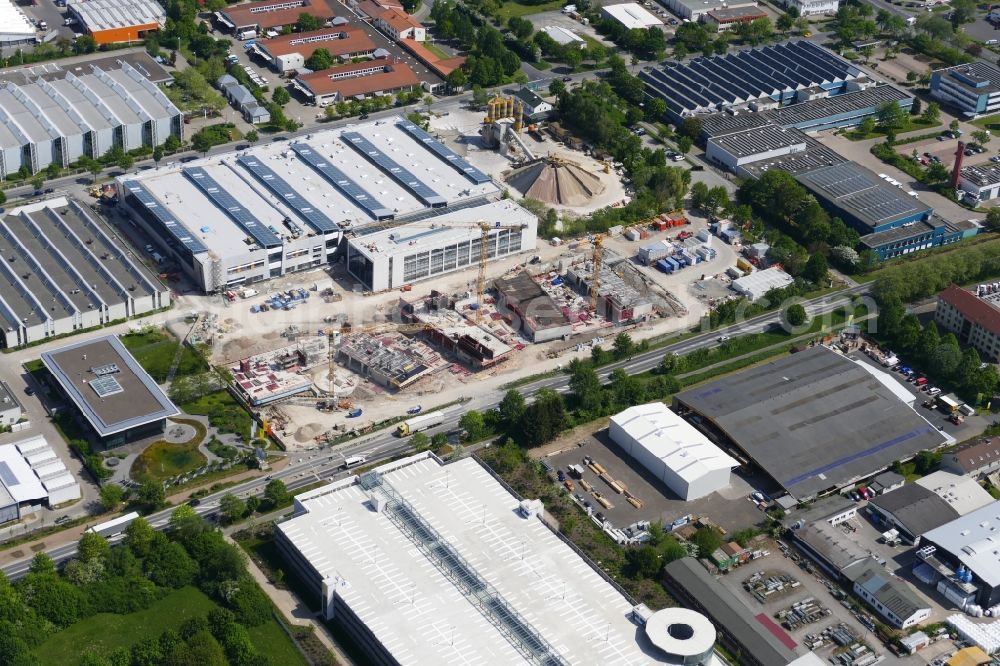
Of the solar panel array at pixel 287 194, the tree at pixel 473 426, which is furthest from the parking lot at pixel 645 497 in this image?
the solar panel array at pixel 287 194

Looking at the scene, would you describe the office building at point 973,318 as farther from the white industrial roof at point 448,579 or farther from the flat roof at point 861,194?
the white industrial roof at point 448,579

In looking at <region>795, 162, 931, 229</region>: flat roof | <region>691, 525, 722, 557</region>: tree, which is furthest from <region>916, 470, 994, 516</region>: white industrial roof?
<region>795, 162, 931, 229</region>: flat roof

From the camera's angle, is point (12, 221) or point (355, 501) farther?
point (12, 221)

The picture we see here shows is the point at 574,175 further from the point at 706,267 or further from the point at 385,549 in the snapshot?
the point at 385,549

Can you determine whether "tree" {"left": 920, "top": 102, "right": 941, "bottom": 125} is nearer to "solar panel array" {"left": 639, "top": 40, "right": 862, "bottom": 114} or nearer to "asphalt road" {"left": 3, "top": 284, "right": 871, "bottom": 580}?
"solar panel array" {"left": 639, "top": 40, "right": 862, "bottom": 114}

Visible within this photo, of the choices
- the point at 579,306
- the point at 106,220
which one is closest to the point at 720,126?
the point at 579,306
